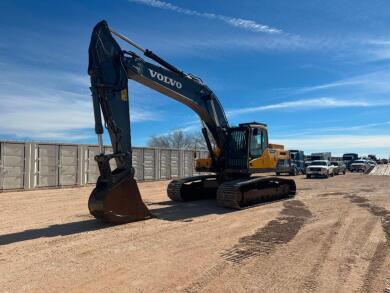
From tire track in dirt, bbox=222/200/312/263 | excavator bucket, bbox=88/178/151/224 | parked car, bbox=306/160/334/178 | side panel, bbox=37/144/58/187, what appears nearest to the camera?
tire track in dirt, bbox=222/200/312/263

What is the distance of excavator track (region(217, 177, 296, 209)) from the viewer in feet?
42.6

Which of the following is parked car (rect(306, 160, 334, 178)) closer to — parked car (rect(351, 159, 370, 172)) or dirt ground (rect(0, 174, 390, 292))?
parked car (rect(351, 159, 370, 172))

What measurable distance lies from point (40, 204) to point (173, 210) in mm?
5535

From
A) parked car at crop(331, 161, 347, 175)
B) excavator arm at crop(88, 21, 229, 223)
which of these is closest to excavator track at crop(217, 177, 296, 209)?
excavator arm at crop(88, 21, 229, 223)

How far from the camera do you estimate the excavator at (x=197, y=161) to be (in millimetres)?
10109

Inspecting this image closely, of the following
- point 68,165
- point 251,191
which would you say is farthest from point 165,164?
point 251,191

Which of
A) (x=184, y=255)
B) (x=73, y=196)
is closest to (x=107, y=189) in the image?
(x=184, y=255)

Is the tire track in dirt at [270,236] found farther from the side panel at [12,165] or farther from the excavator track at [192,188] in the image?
the side panel at [12,165]

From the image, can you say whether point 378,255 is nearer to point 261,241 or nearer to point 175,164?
point 261,241

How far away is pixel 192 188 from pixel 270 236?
6.94 m

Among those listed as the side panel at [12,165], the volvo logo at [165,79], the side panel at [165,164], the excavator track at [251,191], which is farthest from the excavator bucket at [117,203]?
the side panel at [165,164]

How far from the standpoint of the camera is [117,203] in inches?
393

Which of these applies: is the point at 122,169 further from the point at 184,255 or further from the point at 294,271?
the point at 294,271

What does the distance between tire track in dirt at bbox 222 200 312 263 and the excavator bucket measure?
3.14 m
